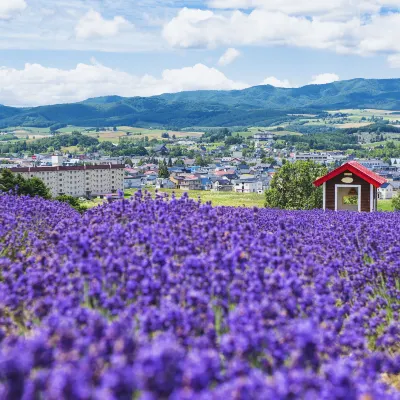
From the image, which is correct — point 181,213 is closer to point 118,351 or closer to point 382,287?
point 382,287

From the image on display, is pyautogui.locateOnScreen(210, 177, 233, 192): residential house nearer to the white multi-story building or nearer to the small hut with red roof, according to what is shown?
the white multi-story building

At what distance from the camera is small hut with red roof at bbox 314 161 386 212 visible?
21.2 m

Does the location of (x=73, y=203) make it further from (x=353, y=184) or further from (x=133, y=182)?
(x=133, y=182)

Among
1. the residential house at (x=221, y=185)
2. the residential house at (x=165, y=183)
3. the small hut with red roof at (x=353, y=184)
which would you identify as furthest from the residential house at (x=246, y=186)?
the small hut with red roof at (x=353, y=184)

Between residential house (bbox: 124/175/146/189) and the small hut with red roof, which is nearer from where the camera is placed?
the small hut with red roof

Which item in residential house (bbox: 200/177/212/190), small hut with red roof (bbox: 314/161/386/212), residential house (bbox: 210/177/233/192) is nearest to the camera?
small hut with red roof (bbox: 314/161/386/212)

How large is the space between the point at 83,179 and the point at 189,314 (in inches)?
5596

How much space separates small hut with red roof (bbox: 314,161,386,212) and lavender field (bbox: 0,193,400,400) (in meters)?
13.8

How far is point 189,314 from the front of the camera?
3645 millimetres

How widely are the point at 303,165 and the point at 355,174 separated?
1723 centimetres

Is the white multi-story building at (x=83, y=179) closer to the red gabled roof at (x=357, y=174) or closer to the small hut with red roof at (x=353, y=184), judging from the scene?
the small hut with red roof at (x=353, y=184)

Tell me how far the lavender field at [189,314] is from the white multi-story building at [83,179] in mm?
130996

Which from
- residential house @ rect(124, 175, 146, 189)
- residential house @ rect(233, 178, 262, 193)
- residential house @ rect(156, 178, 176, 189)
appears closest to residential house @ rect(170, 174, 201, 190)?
residential house @ rect(156, 178, 176, 189)

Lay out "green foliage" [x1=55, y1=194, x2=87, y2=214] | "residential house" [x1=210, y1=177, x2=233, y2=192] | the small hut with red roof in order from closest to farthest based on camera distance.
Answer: the small hut with red roof < "green foliage" [x1=55, y1=194, x2=87, y2=214] < "residential house" [x1=210, y1=177, x2=233, y2=192]
